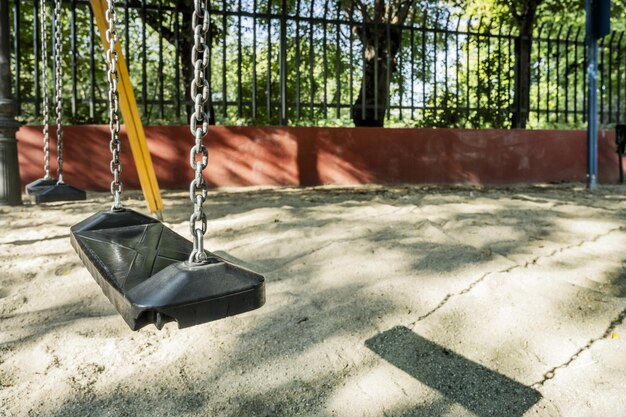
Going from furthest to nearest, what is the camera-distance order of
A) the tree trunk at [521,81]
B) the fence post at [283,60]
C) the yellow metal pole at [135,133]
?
the tree trunk at [521,81]
the fence post at [283,60]
the yellow metal pole at [135,133]

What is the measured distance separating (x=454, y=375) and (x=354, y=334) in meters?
0.44

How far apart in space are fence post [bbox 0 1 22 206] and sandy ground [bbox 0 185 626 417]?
747 millimetres

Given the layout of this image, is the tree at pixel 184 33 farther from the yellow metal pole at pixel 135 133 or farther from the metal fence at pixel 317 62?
the yellow metal pole at pixel 135 133

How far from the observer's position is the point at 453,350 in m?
1.95

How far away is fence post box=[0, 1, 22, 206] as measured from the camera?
3.86 m

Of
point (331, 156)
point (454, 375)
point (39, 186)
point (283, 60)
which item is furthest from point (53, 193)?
point (283, 60)

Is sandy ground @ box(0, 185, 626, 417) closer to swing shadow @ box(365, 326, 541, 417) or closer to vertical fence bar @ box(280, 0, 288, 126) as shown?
swing shadow @ box(365, 326, 541, 417)

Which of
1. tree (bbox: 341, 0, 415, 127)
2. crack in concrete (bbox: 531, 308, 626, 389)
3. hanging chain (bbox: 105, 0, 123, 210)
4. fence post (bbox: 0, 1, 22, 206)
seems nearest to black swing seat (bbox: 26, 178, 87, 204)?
fence post (bbox: 0, 1, 22, 206)

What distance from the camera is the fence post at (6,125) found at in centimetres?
386

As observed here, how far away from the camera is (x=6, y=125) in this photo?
3.88 meters

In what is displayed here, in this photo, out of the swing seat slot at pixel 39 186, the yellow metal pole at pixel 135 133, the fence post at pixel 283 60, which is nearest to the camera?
the swing seat slot at pixel 39 186

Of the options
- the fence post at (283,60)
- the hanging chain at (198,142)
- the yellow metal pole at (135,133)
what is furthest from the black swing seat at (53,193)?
the fence post at (283,60)

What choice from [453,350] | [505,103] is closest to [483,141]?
[505,103]

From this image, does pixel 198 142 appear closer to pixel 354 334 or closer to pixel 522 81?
pixel 354 334
